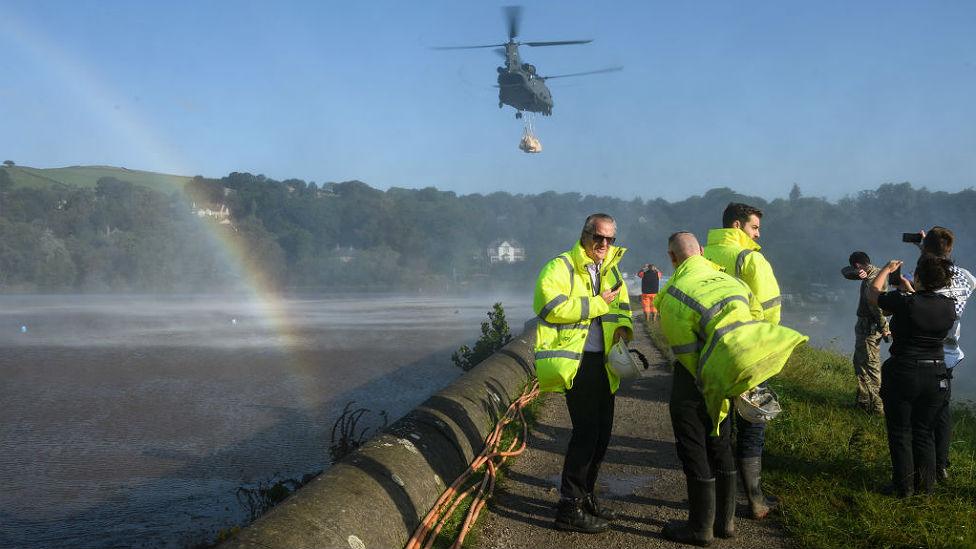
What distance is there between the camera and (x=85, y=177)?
11719 cm

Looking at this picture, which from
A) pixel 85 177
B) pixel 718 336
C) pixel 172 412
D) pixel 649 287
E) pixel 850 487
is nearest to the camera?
pixel 718 336

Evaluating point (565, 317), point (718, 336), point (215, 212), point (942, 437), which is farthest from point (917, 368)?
point (215, 212)

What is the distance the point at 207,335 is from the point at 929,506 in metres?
21.9

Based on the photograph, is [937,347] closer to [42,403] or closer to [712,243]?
[712,243]

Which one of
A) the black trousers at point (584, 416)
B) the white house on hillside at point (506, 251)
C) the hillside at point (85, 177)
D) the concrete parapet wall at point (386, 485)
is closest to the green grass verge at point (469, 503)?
the concrete parapet wall at point (386, 485)

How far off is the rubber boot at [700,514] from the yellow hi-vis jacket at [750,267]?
123 centimetres

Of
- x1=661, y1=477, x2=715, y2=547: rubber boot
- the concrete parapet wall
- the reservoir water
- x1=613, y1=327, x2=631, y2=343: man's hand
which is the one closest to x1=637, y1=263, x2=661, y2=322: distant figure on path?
the reservoir water

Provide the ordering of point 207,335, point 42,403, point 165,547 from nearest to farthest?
point 165,547, point 42,403, point 207,335

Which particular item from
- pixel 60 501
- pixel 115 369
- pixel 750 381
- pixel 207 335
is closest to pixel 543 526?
pixel 750 381

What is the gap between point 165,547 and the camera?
601 cm

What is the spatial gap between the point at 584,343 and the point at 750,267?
1265 mm

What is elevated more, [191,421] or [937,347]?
[937,347]

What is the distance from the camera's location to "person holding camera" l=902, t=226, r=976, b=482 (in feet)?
16.4

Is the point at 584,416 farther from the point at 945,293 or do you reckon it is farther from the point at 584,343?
the point at 945,293
